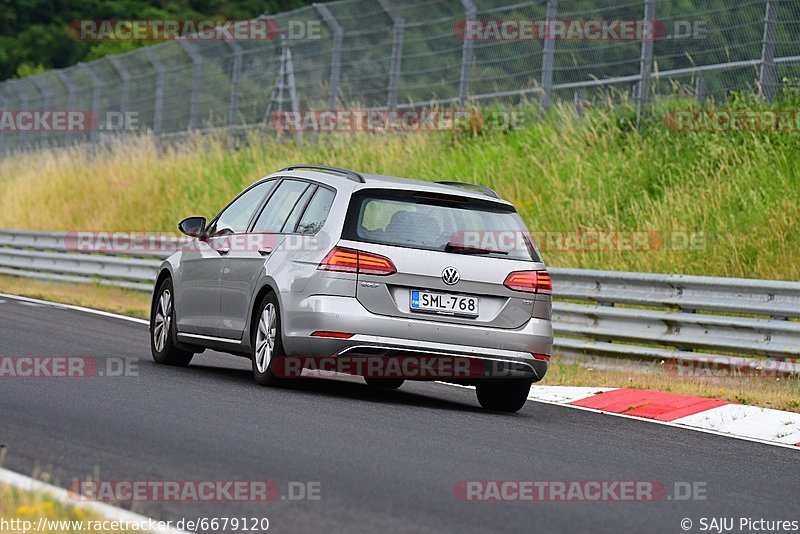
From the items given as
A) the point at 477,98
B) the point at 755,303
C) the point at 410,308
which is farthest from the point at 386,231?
the point at 477,98

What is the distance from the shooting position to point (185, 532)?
5688 mm

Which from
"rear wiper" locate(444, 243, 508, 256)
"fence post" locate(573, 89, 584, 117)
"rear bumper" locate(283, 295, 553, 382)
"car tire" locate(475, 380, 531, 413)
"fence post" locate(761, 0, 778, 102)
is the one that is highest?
"fence post" locate(761, 0, 778, 102)

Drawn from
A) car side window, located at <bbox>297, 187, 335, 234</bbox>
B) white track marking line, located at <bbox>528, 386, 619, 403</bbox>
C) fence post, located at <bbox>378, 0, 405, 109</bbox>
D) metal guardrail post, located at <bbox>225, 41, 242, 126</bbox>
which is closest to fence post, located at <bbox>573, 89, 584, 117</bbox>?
fence post, located at <bbox>378, 0, 405, 109</bbox>

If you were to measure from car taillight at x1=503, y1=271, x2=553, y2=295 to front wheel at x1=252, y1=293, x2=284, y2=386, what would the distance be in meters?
1.62

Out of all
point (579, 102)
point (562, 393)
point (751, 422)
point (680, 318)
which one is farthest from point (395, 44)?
point (751, 422)

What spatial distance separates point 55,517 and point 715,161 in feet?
46.7

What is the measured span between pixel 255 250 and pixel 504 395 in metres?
2.11

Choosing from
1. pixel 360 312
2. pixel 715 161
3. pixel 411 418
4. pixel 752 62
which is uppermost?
pixel 752 62

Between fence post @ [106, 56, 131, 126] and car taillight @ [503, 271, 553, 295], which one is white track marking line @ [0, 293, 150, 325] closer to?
car taillight @ [503, 271, 553, 295]

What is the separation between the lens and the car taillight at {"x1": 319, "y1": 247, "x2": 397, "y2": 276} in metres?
10.2

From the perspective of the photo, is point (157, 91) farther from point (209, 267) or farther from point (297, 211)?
point (297, 211)

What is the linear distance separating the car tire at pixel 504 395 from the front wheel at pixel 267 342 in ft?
5.04

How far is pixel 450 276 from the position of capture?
1024 centimetres

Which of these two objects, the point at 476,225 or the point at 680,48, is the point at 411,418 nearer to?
the point at 476,225
